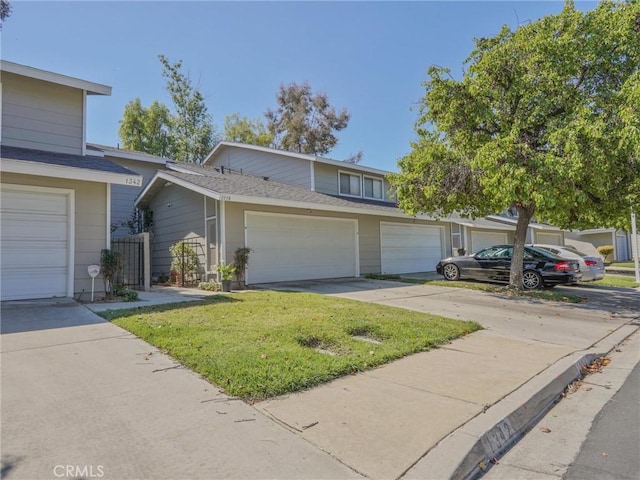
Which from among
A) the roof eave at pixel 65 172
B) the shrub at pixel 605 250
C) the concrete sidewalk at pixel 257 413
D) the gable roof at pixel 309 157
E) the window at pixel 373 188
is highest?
the gable roof at pixel 309 157

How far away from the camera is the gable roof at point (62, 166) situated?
772cm

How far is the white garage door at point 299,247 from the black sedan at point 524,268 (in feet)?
13.5

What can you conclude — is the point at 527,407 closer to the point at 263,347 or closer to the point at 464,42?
the point at 263,347

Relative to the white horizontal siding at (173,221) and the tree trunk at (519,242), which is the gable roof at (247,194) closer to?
the white horizontal siding at (173,221)

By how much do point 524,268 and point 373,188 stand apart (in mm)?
7884

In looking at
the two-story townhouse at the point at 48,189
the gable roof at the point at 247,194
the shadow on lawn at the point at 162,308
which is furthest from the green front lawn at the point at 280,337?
the gable roof at the point at 247,194

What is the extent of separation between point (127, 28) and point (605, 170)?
42.1 feet

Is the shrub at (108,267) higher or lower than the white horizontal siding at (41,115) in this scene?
lower

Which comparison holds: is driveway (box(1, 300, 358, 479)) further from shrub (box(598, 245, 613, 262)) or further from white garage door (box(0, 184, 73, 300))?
shrub (box(598, 245, 613, 262))

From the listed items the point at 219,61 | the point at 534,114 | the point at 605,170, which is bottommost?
the point at 605,170

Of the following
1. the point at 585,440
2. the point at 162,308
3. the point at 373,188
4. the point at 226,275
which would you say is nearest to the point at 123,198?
the point at 226,275

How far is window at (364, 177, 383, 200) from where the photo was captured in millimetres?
18438

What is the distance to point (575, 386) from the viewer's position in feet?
15.4

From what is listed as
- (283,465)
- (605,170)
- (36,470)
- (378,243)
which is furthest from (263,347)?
(378,243)
